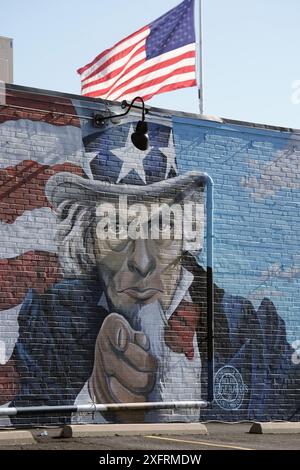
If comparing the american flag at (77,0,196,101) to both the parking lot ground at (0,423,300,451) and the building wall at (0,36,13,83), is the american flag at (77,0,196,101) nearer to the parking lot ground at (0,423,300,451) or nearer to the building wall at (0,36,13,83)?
the building wall at (0,36,13,83)

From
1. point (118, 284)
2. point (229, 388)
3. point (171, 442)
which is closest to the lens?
point (171, 442)

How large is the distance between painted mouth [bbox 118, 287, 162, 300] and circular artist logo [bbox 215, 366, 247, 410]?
6.02 feet

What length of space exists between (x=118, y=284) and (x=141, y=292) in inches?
18.9

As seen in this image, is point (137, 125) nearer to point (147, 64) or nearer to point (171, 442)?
point (147, 64)

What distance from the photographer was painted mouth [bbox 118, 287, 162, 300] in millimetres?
18094

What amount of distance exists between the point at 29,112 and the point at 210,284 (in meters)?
4.33

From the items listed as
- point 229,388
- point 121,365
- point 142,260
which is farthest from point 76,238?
point 229,388

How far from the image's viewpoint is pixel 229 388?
62.0 feet

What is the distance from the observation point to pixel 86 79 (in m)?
19.8

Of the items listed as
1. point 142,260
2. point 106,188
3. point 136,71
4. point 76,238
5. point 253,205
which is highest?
point 136,71

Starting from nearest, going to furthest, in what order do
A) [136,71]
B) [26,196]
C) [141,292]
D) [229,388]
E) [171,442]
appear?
[171,442] → [26,196] → [141,292] → [229,388] → [136,71]

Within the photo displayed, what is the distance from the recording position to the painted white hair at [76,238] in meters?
17.5

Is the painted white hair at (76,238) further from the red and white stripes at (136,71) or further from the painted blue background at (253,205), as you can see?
the red and white stripes at (136,71)
